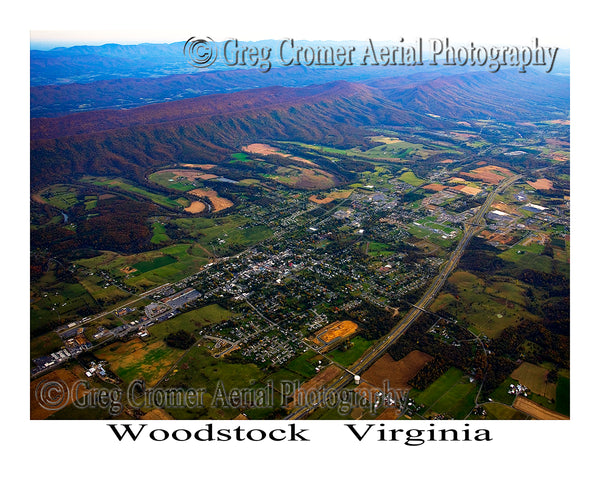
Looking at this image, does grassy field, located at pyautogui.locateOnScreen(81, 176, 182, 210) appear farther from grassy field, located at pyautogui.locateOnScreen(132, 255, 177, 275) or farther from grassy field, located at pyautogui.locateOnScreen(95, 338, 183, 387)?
grassy field, located at pyautogui.locateOnScreen(95, 338, 183, 387)

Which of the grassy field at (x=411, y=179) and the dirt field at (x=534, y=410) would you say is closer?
the dirt field at (x=534, y=410)

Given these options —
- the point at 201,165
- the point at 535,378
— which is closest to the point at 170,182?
the point at 201,165

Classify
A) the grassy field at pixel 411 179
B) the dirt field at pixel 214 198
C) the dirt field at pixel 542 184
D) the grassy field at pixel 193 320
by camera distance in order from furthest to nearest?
1. the grassy field at pixel 411 179
2. the dirt field at pixel 542 184
3. the dirt field at pixel 214 198
4. the grassy field at pixel 193 320

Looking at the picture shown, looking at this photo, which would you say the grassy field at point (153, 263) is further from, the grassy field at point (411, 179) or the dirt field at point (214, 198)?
the grassy field at point (411, 179)

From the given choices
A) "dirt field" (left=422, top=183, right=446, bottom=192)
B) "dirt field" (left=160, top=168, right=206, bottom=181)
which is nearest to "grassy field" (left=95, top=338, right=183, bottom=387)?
"dirt field" (left=160, top=168, right=206, bottom=181)

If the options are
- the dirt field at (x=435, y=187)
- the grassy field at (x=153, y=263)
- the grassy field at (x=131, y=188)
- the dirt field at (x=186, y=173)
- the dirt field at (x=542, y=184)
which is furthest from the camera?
the dirt field at (x=186, y=173)

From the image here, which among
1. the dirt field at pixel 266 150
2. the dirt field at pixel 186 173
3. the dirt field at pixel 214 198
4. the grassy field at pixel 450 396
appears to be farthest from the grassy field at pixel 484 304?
the dirt field at pixel 186 173

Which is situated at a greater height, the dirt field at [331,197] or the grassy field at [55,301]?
the dirt field at [331,197]
